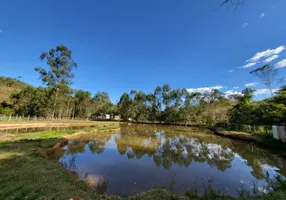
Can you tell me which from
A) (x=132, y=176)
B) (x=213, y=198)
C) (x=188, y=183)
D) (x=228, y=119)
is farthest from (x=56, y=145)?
(x=228, y=119)

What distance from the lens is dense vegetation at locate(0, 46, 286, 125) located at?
20238mm

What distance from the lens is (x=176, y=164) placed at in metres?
7.93

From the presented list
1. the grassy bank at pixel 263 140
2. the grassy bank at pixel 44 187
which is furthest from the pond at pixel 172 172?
the grassy bank at pixel 263 140

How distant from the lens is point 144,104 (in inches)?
2088

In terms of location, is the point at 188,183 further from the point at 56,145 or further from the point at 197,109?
the point at 197,109

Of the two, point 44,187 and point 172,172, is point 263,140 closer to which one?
point 172,172

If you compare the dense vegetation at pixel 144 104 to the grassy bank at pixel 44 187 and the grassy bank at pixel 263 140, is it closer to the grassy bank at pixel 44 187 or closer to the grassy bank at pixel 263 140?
the grassy bank at pixel 263 140

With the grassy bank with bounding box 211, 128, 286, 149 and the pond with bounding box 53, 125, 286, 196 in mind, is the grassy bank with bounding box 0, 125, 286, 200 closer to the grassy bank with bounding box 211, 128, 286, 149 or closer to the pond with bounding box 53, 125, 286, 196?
the pond with bounding box 53, 125, 286, 196

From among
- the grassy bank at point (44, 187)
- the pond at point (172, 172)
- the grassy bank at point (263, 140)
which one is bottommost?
Answer: the pond at point (172, 172)

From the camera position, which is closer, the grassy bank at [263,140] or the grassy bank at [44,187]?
the grassy bank at [44,187]

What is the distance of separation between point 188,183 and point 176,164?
233cm

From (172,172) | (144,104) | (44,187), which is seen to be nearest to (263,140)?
(172,172)

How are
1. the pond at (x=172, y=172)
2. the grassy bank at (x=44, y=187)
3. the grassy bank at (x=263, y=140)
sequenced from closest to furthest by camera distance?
the grassy bank at (x=44, y=187) → the pond at (x=172, y=172) → the grassy bank at (x=263, y=140)

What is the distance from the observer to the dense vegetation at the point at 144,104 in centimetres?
2024
